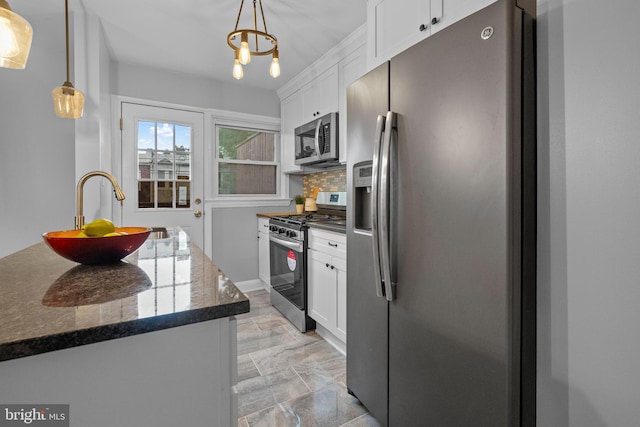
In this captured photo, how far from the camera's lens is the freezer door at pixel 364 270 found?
1475 mm

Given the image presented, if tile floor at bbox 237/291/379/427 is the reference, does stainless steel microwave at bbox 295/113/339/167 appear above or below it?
above

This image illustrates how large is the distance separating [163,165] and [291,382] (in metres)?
2.60

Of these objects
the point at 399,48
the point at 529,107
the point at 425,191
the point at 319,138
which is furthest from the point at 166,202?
the point at 529,107

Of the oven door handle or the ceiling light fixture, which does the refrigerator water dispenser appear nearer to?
the ceiling light fixture

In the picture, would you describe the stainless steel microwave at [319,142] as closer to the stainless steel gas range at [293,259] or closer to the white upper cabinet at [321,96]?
the white upper cabinet at [321,96]

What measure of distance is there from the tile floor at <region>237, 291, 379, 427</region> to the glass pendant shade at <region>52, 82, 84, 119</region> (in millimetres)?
1825

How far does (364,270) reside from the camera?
62.3 inches

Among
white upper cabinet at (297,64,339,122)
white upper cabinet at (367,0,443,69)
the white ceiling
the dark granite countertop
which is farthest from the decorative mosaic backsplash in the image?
Result: the dark granite countertop

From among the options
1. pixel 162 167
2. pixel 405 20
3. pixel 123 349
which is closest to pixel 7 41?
pixel 123 349

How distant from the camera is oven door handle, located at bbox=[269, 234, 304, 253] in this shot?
269cm

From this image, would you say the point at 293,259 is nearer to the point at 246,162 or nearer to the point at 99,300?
the point at 246,162

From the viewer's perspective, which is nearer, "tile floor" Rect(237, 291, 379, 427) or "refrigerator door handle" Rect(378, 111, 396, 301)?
"refrigerator door handle" Rect(378, 111, 396, 301)

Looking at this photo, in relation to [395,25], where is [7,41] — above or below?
below

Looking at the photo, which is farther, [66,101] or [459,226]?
[66,101]
